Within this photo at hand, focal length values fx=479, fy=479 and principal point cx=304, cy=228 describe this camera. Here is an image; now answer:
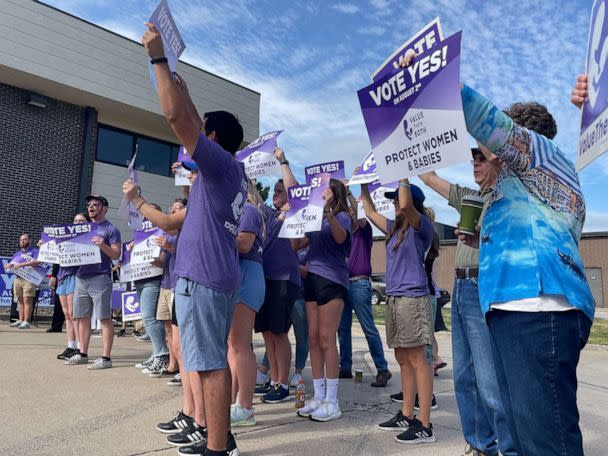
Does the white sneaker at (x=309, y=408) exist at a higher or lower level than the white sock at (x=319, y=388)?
lower

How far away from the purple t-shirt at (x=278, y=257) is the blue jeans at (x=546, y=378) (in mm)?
2907

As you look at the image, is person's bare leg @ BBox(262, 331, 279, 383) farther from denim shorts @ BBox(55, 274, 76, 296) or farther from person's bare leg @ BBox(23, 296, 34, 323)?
person's bare leg @ BBox(23, 296, 34, 323)

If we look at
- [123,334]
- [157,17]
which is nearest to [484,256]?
[157,17]

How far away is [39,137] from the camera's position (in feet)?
43.9

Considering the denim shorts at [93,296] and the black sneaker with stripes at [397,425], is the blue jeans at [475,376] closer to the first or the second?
the black sneaker with stripes at [397,425]

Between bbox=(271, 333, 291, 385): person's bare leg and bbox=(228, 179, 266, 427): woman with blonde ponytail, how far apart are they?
2.66ft

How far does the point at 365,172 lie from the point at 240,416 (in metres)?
2.45

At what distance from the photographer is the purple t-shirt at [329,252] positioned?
421 cm

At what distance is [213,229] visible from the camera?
8.87 ft

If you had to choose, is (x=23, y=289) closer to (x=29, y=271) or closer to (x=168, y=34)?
(x=29, y=271)

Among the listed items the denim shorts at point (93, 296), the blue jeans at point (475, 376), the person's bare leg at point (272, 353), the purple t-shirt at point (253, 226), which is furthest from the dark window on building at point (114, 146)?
the blue jeans at point (475, 376)

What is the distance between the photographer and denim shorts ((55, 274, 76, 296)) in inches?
245

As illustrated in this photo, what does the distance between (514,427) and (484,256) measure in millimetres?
640

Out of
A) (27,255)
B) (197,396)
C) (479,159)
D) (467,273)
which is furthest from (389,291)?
(27,255)
